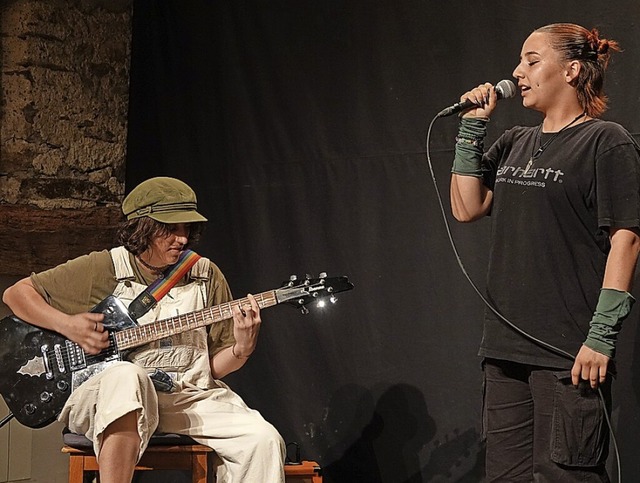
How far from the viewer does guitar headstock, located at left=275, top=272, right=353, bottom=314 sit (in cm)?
297

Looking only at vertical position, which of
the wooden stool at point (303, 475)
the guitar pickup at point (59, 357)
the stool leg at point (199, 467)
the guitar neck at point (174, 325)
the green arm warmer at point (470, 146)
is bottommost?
the wooden stool at point (303, 475)

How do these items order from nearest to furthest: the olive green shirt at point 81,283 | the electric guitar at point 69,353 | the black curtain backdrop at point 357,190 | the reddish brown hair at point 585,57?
the reddish brown hair at point 585,57, the electric guitar at point 69,353, the olive green shirt at point 81,283, the black curtain backdrop at point 357,190

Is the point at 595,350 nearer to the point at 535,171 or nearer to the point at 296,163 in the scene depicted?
the point at 535,171

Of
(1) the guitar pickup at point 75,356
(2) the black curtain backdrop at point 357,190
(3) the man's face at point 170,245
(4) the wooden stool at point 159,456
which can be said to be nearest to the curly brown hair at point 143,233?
(3) the man's face at point 170,245

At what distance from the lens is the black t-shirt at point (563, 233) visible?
2117mm

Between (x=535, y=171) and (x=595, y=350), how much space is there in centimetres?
44

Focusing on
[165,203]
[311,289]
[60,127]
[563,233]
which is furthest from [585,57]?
[60,127]

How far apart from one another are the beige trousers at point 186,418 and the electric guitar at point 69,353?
0.10 meters

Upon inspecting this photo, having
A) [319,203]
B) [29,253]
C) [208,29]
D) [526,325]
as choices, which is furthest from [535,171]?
[29,253]

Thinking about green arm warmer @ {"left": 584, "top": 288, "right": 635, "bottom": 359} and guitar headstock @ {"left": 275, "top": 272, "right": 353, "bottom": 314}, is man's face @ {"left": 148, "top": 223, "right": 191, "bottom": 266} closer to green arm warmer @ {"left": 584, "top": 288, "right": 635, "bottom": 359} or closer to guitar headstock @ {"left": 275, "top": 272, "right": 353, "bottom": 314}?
guitar headstock @ {"left": 275, "top": 272, "right": 353, "bottom": 314}

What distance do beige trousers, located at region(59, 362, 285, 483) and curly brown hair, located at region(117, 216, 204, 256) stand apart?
1.36 feet

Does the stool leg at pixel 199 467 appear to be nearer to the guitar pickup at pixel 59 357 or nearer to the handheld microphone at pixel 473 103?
the guitar pickup at pixel 59 357

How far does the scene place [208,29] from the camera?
13.6ft

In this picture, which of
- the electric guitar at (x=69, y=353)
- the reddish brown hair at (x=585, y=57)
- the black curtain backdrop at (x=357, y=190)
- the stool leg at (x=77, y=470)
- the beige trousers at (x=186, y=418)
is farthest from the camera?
the black curtain backdrop at (x=357, y=190)
